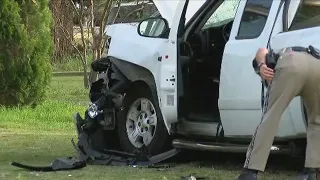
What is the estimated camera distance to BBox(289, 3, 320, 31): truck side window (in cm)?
680

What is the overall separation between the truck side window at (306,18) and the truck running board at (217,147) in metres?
1.10

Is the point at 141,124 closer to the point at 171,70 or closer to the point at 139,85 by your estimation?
the point at 139,85

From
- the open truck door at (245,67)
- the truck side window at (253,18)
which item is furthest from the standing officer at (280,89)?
the truck side window at (253,18)

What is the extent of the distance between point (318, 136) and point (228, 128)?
1.59 m

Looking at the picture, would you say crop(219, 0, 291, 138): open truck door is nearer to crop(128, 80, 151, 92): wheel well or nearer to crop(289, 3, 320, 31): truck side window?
crop(289, 3, 320, 31): truck side window

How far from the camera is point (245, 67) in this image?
23.9 ft

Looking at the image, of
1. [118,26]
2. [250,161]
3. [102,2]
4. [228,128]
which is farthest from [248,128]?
[102,2]

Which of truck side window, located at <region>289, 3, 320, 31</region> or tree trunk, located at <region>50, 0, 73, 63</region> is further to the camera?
tree trunk, located at <region>50, 0, 73, 63</region>

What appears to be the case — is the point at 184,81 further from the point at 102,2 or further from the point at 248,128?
the point at 102,2

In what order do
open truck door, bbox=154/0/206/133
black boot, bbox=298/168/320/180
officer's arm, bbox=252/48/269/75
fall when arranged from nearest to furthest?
1. officer's arm, bbox=252/48/269/75
2. black boot, bbox=298/168/320/180
3. open truck door, bbox=154/0/206/133

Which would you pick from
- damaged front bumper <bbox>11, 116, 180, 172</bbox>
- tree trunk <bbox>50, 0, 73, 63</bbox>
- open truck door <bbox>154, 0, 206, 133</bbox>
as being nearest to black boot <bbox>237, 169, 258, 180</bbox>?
open truck door <bbox>154, 0, 206, 133</bbox>

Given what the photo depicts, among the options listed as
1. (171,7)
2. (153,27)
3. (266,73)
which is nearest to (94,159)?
(153,27)

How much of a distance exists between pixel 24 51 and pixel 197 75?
8.71 m

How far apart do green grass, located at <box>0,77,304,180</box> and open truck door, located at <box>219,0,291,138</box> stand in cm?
56
